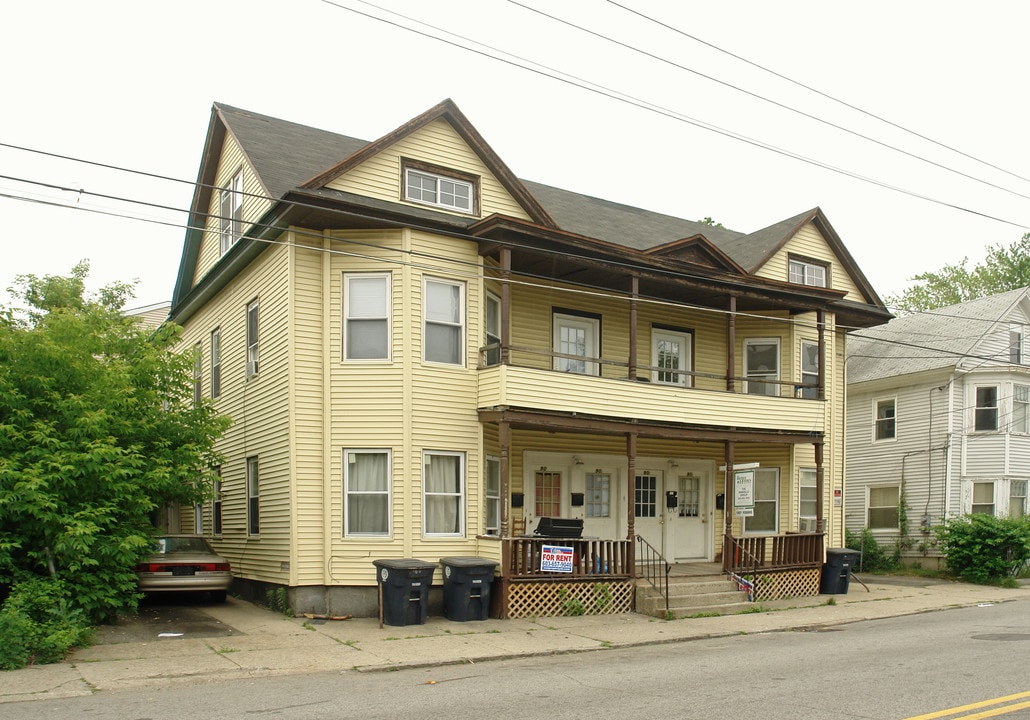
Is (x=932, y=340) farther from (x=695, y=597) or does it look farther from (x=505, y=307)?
(x=505, y=307)

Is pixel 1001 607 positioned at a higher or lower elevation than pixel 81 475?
lower

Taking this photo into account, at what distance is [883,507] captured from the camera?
29422 millimetres

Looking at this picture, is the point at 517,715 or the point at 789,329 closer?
the point at 517,715

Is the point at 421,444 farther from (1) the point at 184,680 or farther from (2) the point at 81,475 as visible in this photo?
(1) the point at 184,680

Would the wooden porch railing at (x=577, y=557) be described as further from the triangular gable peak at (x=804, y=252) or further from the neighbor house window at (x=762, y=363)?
the triangular gable peak at (x=804, y=252)

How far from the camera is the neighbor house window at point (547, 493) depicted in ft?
63.1

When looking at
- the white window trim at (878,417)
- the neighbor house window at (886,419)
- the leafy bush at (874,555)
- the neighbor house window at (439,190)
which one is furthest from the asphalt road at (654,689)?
the neighbor house window at (886,419)

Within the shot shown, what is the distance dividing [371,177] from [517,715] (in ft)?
35.2

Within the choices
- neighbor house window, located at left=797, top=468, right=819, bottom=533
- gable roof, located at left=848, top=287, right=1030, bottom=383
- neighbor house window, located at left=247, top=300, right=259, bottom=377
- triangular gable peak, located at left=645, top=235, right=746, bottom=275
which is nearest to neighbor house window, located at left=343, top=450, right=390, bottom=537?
neighbor house window, located at left=247, top=300, right=259, bottom=377

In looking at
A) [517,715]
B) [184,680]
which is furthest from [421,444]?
[517,715]

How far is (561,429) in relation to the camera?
56.8 feet

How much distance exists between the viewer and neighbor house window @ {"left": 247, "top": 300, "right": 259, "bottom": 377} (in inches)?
725

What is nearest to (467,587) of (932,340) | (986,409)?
(986,409)

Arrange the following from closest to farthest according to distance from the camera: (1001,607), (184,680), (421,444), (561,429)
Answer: (184,680) → (421,444) → (561,429) → (1001,607)
